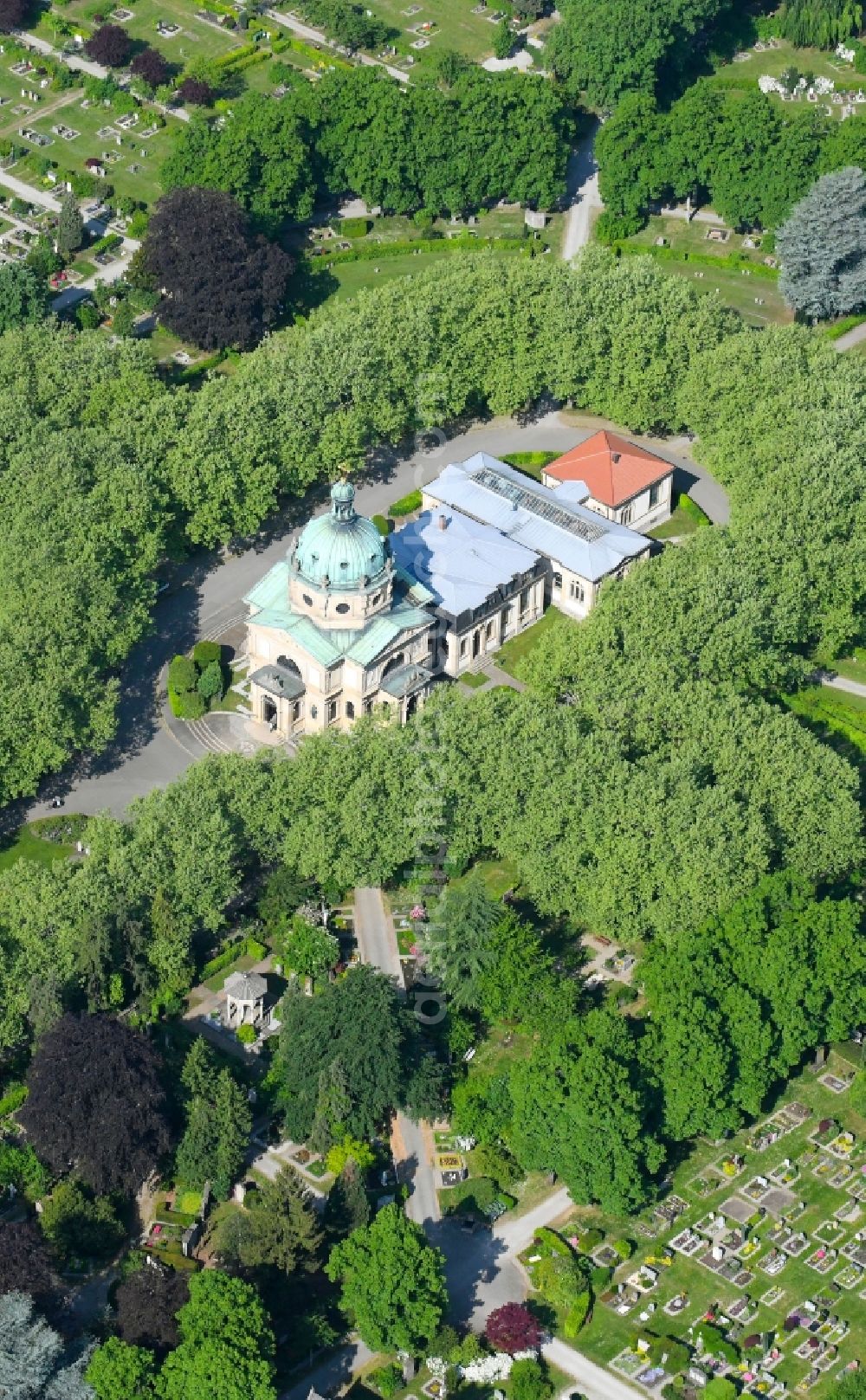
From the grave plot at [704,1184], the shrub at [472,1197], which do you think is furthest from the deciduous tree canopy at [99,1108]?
the grave plot at [704,1184]

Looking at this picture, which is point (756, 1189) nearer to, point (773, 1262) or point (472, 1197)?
point (773, 1262)

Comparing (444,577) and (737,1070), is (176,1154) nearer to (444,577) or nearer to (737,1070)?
(737,1070)

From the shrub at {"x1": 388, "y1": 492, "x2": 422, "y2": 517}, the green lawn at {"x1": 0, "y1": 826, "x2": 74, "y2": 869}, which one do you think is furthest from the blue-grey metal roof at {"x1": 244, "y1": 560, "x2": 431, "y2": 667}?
the shrub at {"x1": 388, "y1": 492, "x2": 422, "y2": 517}

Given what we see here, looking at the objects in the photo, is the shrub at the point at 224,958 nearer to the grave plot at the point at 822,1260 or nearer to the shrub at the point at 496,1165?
the shrub at the point at 496,1165

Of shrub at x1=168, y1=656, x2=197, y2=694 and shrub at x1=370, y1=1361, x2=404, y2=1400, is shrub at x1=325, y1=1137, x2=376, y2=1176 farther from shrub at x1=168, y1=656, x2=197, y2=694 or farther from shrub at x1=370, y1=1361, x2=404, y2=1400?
shrub at x1=168, y1=656, x2=197, y2=694

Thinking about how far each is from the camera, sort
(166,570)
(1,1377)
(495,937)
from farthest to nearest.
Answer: (166,570), (495,937), (1,1377)

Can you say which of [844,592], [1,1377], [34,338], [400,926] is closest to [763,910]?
[400,926]

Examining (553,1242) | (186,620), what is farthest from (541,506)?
(553,1242)
